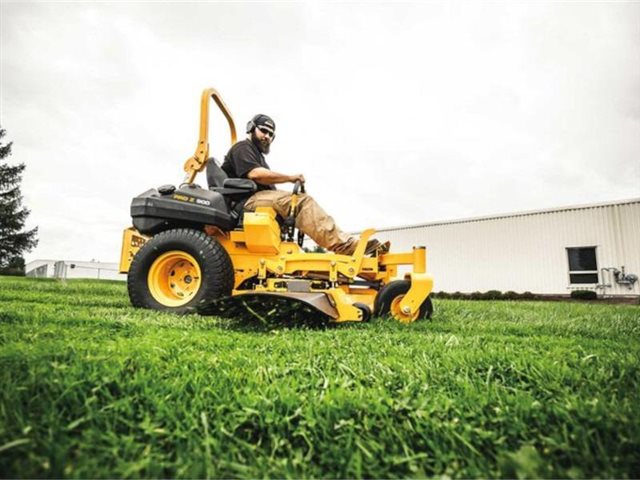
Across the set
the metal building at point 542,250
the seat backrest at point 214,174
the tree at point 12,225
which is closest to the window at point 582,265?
the metal building at point 542,250

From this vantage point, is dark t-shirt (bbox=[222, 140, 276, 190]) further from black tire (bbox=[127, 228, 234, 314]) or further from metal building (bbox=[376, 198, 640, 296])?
metal building (bbox=[376, 198, 640, 296])

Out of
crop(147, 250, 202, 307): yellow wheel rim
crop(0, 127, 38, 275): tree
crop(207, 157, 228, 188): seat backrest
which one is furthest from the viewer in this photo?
crop(0, 127, 38, 275): tree

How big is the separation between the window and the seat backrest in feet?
58.2

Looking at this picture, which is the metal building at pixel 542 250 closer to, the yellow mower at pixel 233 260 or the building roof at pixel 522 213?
the building roof at pixel 522 213

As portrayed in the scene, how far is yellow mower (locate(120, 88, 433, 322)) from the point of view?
3598mm

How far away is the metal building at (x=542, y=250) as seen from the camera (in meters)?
15.4

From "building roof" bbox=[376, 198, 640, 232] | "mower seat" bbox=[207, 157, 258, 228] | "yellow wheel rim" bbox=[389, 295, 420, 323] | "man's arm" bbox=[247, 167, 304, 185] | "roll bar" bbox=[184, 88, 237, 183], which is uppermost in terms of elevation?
"building roof" bbox=[376, 198, 640, 232]

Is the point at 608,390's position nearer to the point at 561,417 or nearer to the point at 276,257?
the point at 561,417

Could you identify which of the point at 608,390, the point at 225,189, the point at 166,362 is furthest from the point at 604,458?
the point at 225,189

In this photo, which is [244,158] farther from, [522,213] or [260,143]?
[522,213]

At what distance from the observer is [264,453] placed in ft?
3.36

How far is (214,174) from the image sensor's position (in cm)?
451

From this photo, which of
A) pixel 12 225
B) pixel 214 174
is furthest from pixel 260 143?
pixel 12 225

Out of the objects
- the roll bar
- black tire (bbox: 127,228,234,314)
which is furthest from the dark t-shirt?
black tire (bbox: 127,228,234,314)
